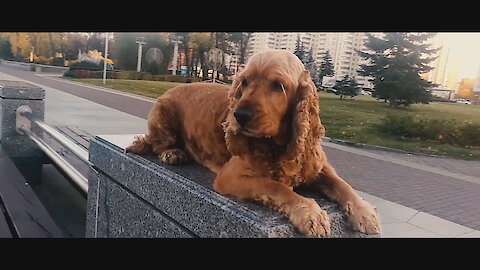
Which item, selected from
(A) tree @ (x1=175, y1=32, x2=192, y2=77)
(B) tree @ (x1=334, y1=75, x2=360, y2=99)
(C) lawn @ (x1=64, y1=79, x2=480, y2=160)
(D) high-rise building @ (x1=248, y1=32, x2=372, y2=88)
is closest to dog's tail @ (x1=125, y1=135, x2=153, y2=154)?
(A) tree @ (x1=175, y1=32, x2=192, y2=77)

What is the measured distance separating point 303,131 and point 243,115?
192 mm

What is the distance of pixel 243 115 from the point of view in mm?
1186

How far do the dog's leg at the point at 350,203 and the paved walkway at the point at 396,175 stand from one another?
2.59m

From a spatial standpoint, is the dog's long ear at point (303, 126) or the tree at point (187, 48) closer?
the dog's long ear at point (303, 126)

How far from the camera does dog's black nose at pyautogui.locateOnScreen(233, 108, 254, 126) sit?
3.87ft

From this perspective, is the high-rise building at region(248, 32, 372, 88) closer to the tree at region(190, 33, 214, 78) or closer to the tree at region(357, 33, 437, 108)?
the tree at region(190, 33, 214, 78)

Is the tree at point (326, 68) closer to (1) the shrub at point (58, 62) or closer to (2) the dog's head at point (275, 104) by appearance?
(2) the dog's head at point (275, 104)

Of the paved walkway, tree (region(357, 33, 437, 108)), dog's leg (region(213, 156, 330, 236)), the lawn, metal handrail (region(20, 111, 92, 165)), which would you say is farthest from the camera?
tree (region(357, 33, 437, 108))

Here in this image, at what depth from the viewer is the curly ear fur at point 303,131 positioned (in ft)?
4.09

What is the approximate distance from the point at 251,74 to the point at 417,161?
4.19 metres

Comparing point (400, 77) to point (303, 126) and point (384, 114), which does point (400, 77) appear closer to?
point (384, 114)

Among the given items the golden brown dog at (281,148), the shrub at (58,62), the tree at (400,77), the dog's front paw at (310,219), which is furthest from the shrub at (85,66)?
the tree at (400,77)

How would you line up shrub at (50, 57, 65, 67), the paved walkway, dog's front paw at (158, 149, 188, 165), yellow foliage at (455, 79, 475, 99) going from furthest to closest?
the paved walkway → yellow foliage at (455, 79, 475, 99) → shrub at (50, 57, 65, 67) → dog's front paw at (158, 149, 188, 165)

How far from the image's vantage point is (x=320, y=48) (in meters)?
1.65
